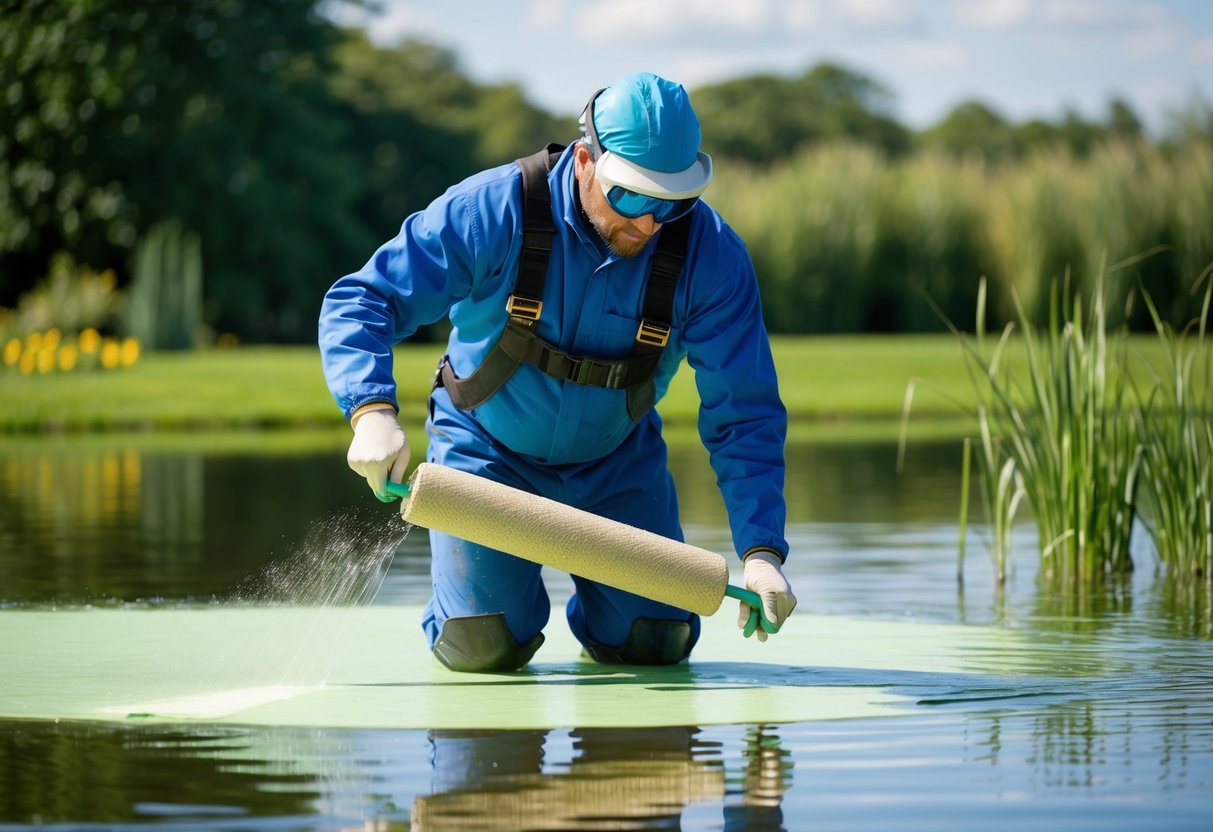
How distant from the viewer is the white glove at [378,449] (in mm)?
4738

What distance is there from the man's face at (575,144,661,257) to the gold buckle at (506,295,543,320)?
26cm

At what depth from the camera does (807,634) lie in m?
6.54

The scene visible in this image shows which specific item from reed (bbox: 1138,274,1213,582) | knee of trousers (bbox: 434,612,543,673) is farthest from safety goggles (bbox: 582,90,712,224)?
reed (bbox: 1138,274,1213,582)

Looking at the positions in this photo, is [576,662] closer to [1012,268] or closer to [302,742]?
[302,742]

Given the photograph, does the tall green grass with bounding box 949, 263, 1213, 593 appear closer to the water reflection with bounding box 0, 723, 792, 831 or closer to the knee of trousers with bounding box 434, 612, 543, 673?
the knee of trousers with bounding box 434, 612, 543, 673

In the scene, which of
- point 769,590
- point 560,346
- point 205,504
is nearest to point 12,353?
point 205,504

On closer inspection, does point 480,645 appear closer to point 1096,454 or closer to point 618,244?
point 618,244

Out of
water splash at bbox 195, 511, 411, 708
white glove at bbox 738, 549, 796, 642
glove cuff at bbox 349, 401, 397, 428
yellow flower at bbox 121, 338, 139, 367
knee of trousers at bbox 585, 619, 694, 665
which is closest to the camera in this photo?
glove cuff at bbox 349, 401, 397, 428

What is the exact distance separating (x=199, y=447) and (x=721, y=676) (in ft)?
36.5

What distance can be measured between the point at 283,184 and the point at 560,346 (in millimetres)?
30223

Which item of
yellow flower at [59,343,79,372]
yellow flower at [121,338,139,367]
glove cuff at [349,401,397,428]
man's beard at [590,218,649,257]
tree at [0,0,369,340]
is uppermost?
tree at [0,0,369,340]

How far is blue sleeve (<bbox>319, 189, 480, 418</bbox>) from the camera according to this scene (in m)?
5.08

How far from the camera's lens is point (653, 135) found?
16.8ft

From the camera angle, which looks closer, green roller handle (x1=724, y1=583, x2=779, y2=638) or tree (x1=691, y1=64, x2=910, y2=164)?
green roller handle (x1=724, y1=583, x2=779, y2=638)
